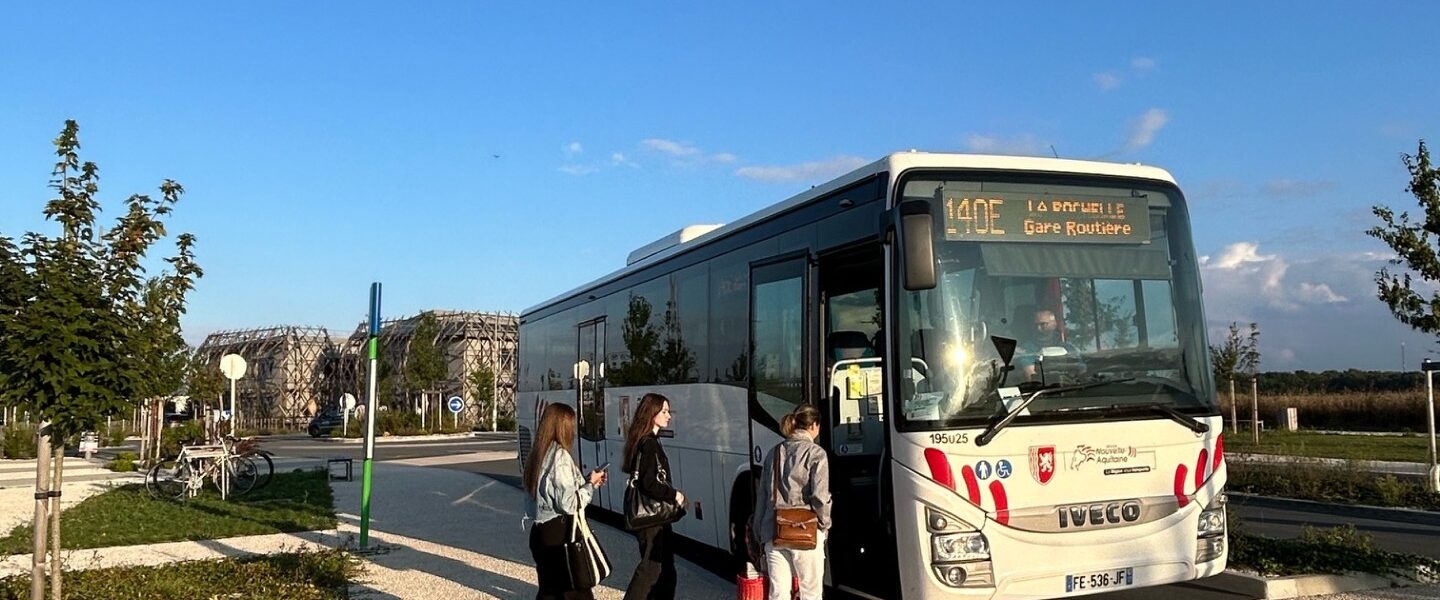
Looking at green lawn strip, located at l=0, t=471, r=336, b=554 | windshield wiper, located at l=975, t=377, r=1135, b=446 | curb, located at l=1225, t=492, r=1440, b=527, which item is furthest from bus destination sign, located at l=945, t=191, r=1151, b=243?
green lawn strip, located at l=0, t=471, r=336, b=554

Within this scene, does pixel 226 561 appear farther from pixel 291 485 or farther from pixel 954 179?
pixel 291 485

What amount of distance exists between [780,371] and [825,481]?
211cm

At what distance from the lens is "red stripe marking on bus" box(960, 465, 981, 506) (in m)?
6.77

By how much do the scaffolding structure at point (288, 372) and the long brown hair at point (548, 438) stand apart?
7855 cm

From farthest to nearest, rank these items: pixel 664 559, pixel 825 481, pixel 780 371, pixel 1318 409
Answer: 1. pixel 1318 409
2. pixel 780 371
3. pixel 664 559
4. pixel 825 481

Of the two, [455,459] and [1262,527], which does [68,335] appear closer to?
[1262,527]

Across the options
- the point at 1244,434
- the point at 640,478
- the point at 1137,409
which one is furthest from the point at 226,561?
the point at 1244,434

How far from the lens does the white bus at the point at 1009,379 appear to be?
267 inches

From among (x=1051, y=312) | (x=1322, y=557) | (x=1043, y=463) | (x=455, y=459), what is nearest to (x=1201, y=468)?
(x=1043, y=463)

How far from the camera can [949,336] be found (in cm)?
695

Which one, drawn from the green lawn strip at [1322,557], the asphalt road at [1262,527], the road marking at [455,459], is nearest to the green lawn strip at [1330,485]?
the asphalt road at [1262,527]

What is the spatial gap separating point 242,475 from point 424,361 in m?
41.2

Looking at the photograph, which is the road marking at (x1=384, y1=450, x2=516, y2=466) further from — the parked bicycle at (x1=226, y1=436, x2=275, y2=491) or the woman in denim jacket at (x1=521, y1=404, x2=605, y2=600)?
the woman in denim jacket at (x1=521, y1=404, x2=605, y2=600)

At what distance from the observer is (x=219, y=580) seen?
9.94 metres
